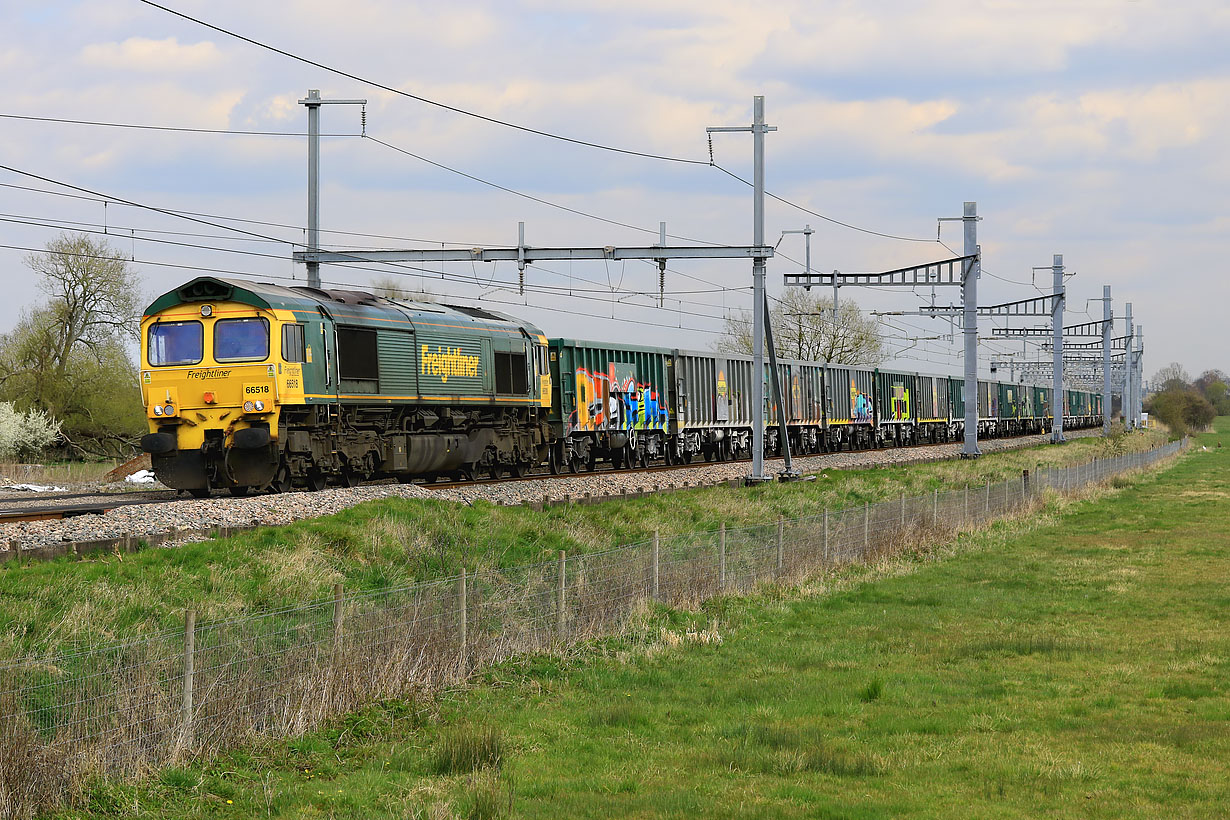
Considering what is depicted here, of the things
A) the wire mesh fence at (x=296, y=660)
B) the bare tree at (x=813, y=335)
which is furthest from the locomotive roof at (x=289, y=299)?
the bare tree at (x=813, y=335)

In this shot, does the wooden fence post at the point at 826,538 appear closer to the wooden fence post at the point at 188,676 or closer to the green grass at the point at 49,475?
the wooden fence post at the point at 188,676

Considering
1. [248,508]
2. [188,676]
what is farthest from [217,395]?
[188,676]

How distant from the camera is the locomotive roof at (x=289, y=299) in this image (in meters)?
21.2

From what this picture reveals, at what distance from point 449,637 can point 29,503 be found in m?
14.2

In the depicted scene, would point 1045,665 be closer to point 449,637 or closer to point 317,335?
point 449,637

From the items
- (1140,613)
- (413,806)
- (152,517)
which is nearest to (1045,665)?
(1140,613)

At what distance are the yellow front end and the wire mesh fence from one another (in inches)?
300

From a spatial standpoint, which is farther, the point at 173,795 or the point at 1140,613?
the point at 1140,613

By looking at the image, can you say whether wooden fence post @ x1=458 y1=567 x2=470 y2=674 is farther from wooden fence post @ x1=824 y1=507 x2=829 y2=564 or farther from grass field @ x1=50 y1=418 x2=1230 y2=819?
wooden fence post @ x1=824 y1=507 x2=829 y2=564

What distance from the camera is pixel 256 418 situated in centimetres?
2094

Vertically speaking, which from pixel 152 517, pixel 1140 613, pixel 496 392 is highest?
pixel 496 392

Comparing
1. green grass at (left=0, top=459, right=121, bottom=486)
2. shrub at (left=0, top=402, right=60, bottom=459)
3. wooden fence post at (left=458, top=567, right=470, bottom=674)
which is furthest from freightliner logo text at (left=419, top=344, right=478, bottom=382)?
shrub at (left=0, top=402, right=60, bottom=459)

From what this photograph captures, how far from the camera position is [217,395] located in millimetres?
21109

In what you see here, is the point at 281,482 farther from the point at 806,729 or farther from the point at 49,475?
the point at 49,475
